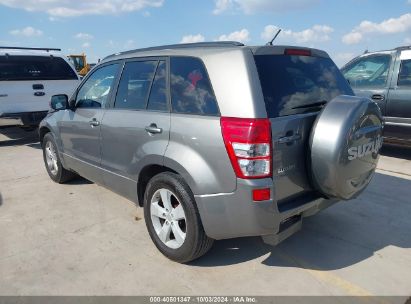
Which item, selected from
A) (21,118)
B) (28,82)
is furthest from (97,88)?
(28,82)

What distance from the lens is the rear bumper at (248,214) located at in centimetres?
259

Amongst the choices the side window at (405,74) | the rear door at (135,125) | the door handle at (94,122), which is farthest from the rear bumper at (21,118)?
the side window at (405,74)

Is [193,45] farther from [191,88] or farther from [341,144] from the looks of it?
[341,144]

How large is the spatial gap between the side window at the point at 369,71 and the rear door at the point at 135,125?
470cm

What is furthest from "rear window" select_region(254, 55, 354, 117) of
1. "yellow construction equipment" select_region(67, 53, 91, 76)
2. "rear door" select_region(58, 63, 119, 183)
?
"yellow construction equipment" select_region(67, 53, 91, 76)

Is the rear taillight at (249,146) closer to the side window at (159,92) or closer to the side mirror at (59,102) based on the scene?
the side window at (159,92)

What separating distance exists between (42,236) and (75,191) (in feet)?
4.30

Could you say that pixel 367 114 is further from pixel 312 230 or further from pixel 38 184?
pixel 38 184

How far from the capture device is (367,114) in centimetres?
291

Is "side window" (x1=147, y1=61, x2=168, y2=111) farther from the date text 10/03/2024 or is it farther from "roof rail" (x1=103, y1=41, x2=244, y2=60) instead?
the date text 10/03/2024

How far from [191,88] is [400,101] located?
4598 mm

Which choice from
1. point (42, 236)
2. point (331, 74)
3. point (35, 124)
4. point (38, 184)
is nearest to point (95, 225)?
point (42, 236)

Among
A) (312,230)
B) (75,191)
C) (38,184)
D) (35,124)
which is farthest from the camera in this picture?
(35,124)

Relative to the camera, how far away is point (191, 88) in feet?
9.71
